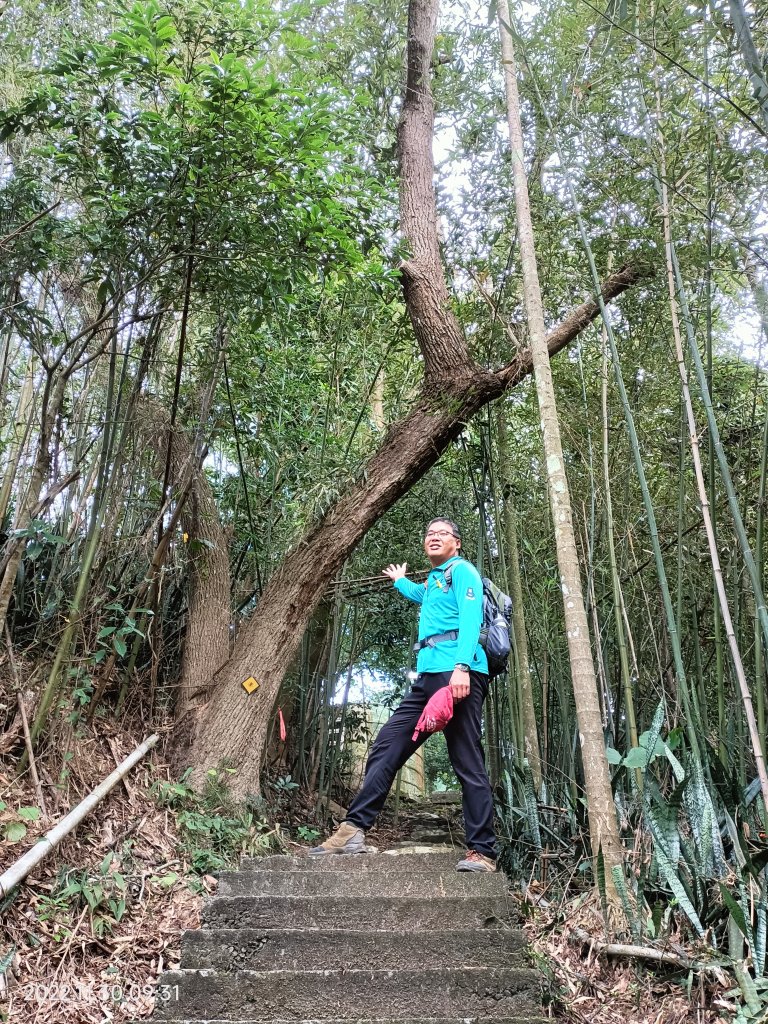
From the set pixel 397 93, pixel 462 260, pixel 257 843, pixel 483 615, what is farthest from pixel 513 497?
pixel 397 93

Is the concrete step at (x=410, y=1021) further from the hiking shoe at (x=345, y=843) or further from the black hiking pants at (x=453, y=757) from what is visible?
the hiking shoe at (x=345, y=843)

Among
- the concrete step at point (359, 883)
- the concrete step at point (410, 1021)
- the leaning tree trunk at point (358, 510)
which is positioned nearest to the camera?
the concrete step at point (410, 1021)

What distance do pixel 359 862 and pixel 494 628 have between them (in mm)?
1146

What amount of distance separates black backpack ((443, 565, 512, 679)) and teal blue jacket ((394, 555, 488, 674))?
0.03 meters

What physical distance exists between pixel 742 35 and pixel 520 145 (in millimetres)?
1774

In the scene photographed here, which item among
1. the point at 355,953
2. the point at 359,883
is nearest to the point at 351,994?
the point at 355,953

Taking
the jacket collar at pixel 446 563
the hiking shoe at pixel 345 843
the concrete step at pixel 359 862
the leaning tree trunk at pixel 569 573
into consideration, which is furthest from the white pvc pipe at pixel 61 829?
the leaning tree trunk at pixel 569 573

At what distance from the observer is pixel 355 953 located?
8.41ft

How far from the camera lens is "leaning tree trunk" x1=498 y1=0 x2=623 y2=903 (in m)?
2.64

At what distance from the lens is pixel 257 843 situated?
3.57m

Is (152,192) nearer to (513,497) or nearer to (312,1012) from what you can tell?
(513,497)

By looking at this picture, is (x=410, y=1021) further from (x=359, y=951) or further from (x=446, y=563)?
(x=446, y=563)

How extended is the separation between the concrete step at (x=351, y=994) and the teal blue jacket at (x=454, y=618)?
113 centimetres

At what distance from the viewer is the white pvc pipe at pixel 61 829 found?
2553 mm
